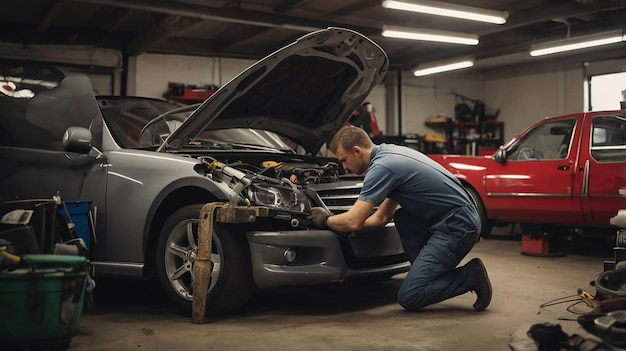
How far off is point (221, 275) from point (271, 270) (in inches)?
11.3

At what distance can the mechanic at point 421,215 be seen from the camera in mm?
3770

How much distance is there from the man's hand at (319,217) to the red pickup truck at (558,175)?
387cm

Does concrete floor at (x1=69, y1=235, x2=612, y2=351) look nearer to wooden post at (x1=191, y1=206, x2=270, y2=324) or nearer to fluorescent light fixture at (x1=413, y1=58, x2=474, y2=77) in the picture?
wooden post at (x1=191, y1=206, x2=270, y2=324)

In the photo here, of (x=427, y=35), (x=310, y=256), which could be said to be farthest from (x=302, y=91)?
(x=427, y=35)

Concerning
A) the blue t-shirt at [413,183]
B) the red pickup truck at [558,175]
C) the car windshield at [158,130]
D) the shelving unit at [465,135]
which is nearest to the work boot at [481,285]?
the blue t-shirt at [413,183]

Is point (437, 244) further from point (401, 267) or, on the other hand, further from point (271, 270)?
point (271, 270)

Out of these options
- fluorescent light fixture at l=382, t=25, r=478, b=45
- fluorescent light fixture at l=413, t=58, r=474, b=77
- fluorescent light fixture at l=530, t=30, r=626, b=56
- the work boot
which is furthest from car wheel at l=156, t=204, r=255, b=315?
fluorescent light fixture at l=413, t=58, r=474, b=77

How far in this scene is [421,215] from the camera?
3926mm

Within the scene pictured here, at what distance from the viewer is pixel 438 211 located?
3.87 metres

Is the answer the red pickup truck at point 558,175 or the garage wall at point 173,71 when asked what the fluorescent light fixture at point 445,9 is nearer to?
the red pickup truck at point 558,175

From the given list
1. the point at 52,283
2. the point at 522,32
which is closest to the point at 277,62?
the point at 52,283

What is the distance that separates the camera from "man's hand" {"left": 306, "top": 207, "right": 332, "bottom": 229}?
3615 millimetres

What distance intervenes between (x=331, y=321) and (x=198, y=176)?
115 centimetres

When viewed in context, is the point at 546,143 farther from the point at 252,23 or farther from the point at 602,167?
the point at 252,23
